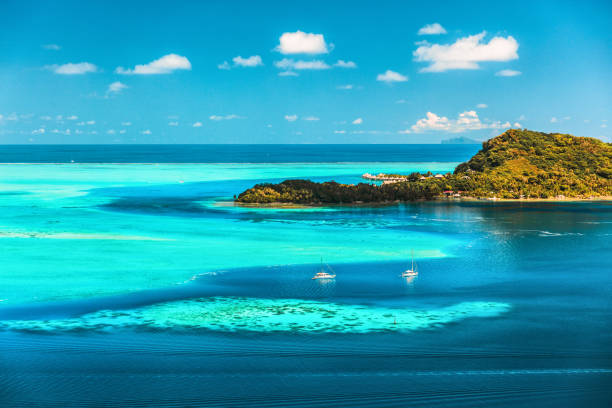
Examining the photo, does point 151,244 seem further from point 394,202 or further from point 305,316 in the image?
point 394,202

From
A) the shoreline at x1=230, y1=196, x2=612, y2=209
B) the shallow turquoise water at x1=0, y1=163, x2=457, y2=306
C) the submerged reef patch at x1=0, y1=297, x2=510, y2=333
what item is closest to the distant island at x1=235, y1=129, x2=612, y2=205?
the shoreline at x1=230, y1=196, x2=612, y2=209

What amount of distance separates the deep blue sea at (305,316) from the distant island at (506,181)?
12.1 m

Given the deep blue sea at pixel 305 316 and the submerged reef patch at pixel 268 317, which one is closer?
the deep blue sea at pixel 305 316

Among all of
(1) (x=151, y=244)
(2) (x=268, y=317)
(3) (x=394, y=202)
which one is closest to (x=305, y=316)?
(2) (x=268, y=317)

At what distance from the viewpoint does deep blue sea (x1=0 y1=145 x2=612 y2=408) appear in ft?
36.1

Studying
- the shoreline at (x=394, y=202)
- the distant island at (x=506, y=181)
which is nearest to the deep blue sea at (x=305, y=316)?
the shoreline at (x=394, y=202)

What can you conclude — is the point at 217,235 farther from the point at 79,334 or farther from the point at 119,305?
the point at 79,334

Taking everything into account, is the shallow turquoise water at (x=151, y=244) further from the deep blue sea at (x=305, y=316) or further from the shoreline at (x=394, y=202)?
the shoreline at (x=394, y=202)

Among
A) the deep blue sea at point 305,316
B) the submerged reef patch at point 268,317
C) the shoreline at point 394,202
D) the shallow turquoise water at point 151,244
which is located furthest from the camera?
the shoreline at point 394,202

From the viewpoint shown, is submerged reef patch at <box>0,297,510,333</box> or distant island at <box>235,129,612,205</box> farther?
distant island at <box>235,129,612,205</box>

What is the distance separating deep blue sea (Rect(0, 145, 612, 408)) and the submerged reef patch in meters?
0.07

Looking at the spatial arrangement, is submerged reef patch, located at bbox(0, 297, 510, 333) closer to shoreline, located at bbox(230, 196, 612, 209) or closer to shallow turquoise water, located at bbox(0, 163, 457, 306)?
Result: shallow turquoise water, located at bbox(0, 163, 457, 306)

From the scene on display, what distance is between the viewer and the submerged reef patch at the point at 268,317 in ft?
A: 46.7

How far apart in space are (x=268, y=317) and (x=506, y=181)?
3645 centimetres
